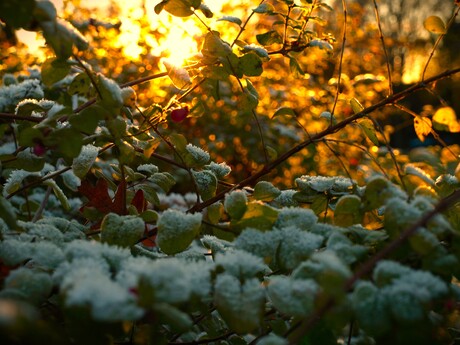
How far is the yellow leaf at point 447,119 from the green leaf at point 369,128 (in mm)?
160

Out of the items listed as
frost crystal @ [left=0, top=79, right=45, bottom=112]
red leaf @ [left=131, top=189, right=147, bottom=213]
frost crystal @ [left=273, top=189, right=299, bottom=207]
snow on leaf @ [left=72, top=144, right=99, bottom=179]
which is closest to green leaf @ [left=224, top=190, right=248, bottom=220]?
frost crystal @ [left=273, top=189, right=299, bottom=207]

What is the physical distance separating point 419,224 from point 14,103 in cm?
141

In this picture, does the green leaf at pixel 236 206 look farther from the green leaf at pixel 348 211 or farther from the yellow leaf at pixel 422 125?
the yellow leaf at pixel 422 125

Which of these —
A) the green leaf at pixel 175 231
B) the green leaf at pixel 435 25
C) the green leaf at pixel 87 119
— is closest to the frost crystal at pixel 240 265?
the green leaf at pixel 175 231

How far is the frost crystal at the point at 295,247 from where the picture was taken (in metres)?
0.86

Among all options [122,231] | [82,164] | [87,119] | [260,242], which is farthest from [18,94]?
[260,242]

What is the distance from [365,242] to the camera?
0.95 meters

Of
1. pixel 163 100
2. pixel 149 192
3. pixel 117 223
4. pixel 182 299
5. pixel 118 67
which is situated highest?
pixel 118 67

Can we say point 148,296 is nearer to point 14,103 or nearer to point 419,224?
point 419,224

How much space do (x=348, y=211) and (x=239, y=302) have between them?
366 mm

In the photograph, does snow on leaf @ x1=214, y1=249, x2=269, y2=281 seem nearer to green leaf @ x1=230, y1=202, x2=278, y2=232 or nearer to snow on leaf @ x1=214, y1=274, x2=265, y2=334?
snow on leaf @ x1=214, y1=274, x2=265, y2=334

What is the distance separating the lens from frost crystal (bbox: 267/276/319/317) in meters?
0.72

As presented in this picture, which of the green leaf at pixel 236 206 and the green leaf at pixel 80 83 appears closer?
the green leaf at pixel 236 206

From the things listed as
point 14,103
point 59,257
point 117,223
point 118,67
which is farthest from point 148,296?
point 118,67
